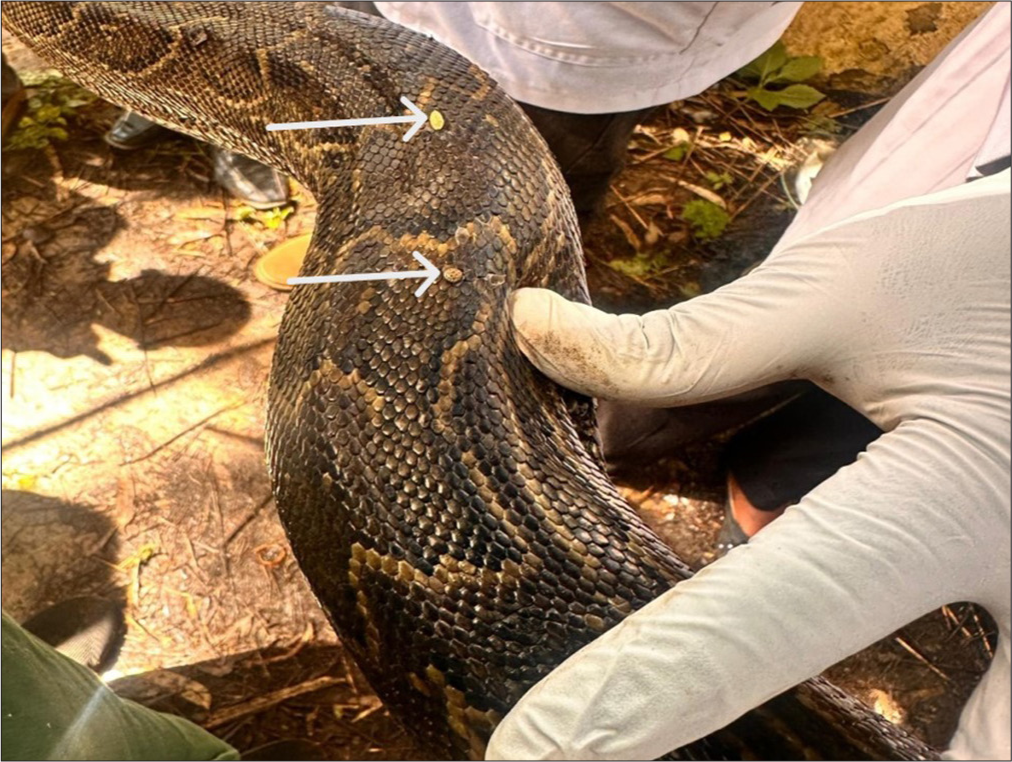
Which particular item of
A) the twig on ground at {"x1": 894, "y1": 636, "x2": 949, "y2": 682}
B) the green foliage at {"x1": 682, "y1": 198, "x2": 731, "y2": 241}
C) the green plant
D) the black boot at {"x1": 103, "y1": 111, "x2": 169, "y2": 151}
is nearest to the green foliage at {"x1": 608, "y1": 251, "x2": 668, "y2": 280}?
the green foliage at {"x1": 682, "y1": 198, "x2": 731, "y2": 241}

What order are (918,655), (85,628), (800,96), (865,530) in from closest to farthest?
(865,530)
(918,655)
(800,96)
(85,628)

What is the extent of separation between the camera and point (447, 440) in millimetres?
662

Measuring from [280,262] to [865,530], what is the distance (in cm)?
88

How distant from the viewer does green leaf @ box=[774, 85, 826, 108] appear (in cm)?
67

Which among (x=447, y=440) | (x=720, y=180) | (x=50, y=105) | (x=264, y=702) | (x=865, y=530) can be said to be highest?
(x=720, y=180)

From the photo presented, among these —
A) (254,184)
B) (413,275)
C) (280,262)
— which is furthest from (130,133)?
(413,275)

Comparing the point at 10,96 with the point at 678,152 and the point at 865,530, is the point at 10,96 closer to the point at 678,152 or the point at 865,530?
the point at 678,152

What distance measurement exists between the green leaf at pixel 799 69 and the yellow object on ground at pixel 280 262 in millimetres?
648

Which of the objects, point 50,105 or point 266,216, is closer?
point 266,216

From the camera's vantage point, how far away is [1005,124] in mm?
486

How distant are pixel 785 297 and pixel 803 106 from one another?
217 mm

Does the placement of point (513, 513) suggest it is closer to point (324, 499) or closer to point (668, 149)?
point (324, 499)

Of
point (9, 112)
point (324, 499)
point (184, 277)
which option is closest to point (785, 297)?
point (324, 499)

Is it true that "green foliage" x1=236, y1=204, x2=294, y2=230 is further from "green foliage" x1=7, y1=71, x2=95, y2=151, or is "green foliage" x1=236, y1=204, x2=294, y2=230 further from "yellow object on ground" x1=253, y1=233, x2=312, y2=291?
"green foliage" x1=7, y1=71, x2=95, y2=151
